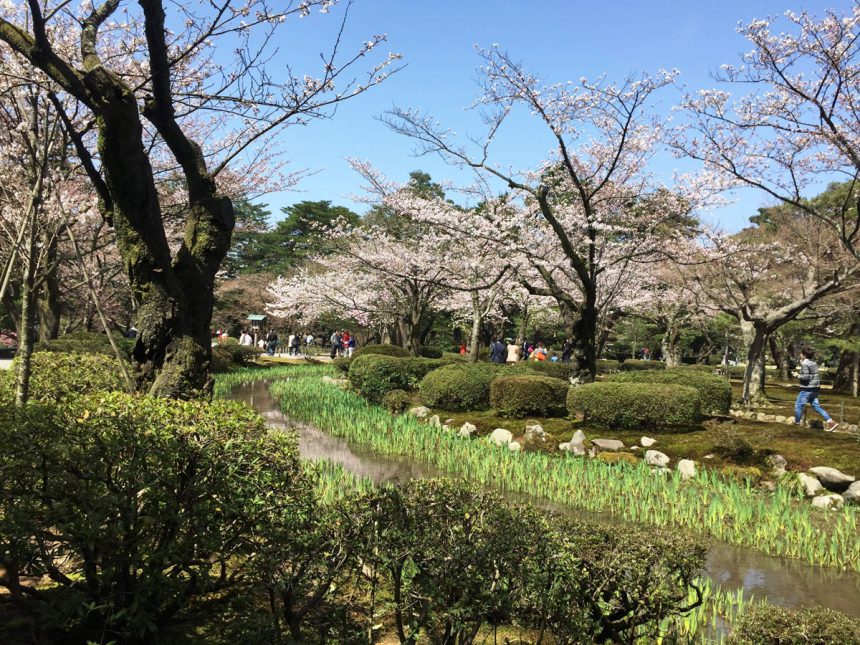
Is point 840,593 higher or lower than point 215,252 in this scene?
lower

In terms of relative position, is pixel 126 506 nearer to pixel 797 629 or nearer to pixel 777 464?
pixel 797 629

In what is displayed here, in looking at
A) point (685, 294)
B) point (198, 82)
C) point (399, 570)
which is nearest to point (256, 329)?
point (685, 294)

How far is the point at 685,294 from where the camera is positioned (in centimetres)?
2112

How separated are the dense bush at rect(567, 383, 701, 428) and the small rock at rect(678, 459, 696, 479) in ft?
4.46

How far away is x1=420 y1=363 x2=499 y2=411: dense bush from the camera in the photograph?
1060 cm

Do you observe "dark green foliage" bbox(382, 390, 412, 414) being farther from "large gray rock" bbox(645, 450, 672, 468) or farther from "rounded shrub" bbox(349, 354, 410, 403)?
"large gray rock" bbox(645, 450, 672, 468)

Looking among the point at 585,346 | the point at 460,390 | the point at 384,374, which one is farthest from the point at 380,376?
the point at 585,346

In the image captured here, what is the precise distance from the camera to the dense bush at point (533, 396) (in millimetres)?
9484

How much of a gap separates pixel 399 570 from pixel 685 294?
2126 cm

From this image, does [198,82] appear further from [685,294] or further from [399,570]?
[685,294]

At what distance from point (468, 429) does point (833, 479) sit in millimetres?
4930

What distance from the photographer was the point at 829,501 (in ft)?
19.1

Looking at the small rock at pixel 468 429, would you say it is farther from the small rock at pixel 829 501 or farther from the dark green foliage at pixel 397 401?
the small rock at pixel 829 501

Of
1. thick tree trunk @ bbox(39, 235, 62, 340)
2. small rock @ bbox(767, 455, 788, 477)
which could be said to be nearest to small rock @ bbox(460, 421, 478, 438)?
small rock @ bbox(767, 455, 788, 477)
